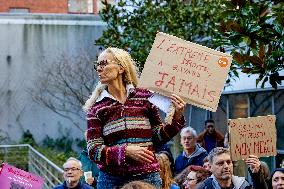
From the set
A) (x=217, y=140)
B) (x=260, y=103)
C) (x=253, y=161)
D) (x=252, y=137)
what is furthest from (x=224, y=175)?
(x=260, y=103)

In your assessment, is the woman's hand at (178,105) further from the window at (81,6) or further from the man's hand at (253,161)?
the window at (81,6)

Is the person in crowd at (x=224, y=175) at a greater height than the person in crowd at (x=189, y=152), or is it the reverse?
the person in crowd at (x=224, y=175)

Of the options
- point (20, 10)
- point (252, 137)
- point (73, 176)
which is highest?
point (20, 10)

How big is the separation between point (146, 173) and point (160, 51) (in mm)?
784

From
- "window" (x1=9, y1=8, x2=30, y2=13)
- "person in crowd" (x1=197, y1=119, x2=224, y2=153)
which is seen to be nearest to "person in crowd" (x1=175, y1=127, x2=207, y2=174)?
"person in crowd" (x1=197, y1=119, x2=224, y2=153)

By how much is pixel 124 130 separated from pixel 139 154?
21 centimetres

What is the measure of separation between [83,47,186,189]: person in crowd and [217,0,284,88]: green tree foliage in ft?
10.6

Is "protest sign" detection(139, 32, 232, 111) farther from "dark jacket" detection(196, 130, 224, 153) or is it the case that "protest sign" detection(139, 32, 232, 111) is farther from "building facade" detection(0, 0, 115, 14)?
"building facade" detection(0, 0, 115, 14)

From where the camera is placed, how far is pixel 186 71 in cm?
457

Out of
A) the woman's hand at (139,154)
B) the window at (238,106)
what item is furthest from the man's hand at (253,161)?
the window at (238,106)

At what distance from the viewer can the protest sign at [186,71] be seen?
4.50 metres

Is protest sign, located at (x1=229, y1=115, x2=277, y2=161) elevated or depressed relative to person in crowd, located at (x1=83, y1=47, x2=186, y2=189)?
depressed

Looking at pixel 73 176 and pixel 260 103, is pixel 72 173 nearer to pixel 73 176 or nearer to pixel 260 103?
pixel 73 176

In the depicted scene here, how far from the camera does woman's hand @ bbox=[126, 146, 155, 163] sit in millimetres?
4242
